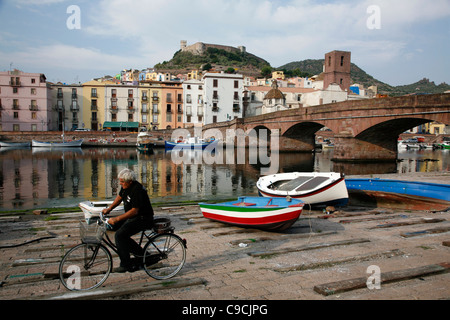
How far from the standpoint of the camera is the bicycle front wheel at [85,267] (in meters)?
5.30

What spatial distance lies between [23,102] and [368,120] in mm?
67678

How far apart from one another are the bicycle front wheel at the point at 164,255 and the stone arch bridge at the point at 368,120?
2808cm

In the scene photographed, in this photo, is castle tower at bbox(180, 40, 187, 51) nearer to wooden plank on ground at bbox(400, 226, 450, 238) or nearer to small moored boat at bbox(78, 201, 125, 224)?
small moored boat at bbox(78, 201, 125, 224)

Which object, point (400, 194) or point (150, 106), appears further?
point (150, 106)

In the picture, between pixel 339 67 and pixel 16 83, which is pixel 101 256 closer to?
pixel 16 83

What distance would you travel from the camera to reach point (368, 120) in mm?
33812

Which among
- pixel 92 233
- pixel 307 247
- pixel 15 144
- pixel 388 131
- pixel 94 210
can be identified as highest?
pixel 388 131

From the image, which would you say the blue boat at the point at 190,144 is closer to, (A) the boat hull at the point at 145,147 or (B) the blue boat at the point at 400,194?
(A) the boat hull at the point at 145,147

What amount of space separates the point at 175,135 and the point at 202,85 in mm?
14960

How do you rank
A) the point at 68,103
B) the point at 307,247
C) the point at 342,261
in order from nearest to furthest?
the point at 342,261, the point at 307,247, the point at 68,103

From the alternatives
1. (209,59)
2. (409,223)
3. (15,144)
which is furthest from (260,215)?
(209,59)
